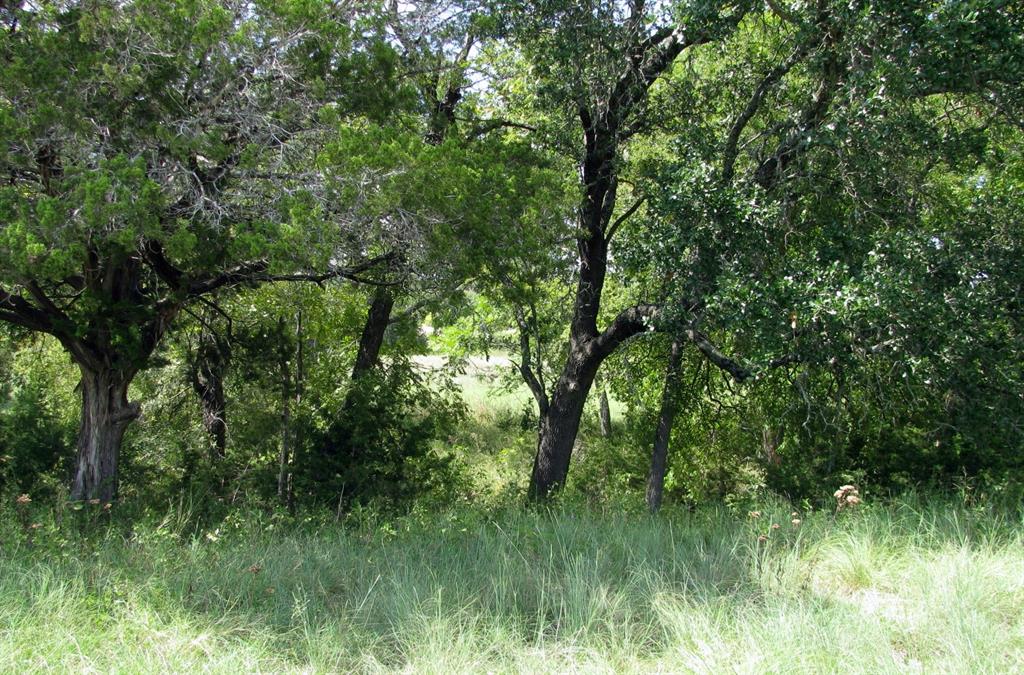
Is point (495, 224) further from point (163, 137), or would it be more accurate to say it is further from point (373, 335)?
point (373, 335)

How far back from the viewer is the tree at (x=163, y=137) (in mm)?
5805

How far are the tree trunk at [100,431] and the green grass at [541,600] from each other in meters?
2.53

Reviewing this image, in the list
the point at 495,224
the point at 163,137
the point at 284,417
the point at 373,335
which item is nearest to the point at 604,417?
the point at 373,335

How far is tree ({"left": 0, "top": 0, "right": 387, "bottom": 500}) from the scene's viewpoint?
580 centimetres

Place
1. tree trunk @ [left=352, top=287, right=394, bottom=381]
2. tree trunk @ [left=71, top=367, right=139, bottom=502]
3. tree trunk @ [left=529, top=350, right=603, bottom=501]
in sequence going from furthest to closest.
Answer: tree trunk @ [left=352, top=287, right=394, bottom=381] < tree trunk @ [left=529, top=350, right=603, bottom=501] < tree trunk @ [left=71, top=367, right=139, bottom=502]

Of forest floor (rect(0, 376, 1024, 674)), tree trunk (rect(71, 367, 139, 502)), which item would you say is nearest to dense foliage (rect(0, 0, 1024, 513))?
Answer: tree trunk (rect(71, 367, 139, 502))

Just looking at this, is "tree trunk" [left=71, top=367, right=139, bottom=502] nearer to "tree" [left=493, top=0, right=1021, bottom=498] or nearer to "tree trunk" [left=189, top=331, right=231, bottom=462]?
"tree trunk" [left=189, top=331, right=231, bottom=462]

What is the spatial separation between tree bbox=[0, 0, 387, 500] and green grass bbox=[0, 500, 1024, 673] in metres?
2.29

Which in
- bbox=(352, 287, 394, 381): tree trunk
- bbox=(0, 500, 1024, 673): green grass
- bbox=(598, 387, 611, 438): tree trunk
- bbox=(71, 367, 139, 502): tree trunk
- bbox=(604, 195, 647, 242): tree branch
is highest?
bbox=(604, 195, 647, 242): tree branch

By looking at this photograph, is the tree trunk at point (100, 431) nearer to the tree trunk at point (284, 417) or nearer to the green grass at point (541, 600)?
the tree trunk at point (284, 417)

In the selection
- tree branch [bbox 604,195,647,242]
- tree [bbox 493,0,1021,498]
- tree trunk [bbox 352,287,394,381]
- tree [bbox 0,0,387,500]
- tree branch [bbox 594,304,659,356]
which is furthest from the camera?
tree trunk [bbox 352,287,394,381]

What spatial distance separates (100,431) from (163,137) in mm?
3711

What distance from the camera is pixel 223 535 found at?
21.5 feet

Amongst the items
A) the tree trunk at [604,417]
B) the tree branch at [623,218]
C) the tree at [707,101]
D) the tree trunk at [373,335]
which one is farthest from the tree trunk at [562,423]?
the tree trunk at [604,417]
